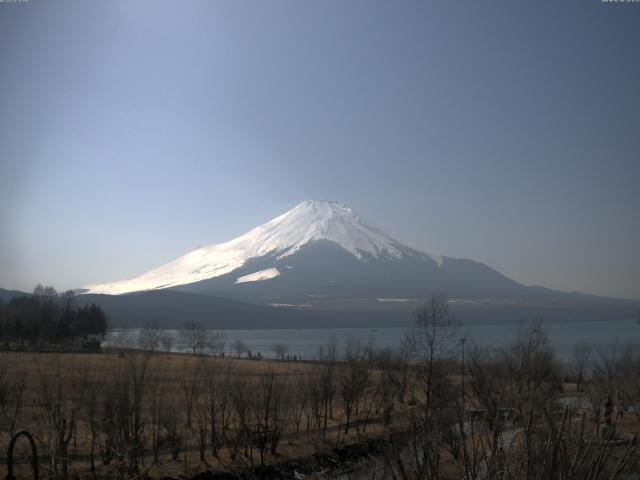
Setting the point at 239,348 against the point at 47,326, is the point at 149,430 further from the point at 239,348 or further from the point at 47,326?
the point at 239,348

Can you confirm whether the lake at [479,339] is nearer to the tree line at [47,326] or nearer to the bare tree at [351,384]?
the tree line at [47,326]


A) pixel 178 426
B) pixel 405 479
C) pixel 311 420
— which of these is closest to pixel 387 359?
pixel 311 420

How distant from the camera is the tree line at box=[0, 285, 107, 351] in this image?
6931cm

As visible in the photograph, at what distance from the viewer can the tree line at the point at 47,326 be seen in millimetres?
69312

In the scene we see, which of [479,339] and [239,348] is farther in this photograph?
[239,348]

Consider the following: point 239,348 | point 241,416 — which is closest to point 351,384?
point 241,416

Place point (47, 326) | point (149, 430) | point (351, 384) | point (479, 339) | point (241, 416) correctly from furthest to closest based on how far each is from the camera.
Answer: point (479, 339), point (47, 326), point (351, 384), point (149, 430), point (241, 416)

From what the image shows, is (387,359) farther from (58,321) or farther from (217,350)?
(217,350)

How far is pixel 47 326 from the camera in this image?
7638cm

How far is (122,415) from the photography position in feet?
58.0

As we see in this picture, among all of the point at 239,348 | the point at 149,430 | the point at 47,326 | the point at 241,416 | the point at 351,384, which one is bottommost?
the point at 239,348

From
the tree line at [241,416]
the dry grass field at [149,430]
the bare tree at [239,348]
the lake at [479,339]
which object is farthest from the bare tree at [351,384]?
the bare tree at [239,348]

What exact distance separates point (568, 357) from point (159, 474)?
56.6m

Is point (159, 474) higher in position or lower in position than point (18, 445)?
lower
